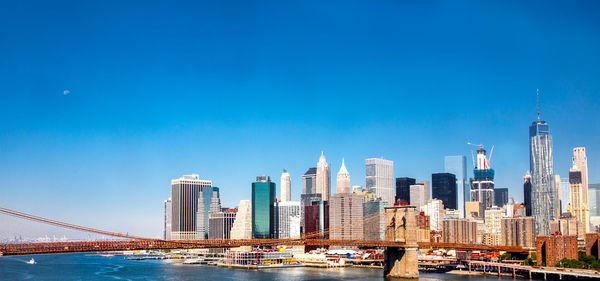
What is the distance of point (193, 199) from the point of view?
541 feet

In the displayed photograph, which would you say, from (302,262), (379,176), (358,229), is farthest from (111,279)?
(379,176)

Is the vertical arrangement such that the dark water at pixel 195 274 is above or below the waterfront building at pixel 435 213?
below

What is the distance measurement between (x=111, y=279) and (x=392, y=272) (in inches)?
969

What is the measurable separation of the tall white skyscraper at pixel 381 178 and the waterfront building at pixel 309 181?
1619 centimetres

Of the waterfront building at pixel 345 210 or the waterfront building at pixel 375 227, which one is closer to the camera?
the waterfront building at pixel 375 227

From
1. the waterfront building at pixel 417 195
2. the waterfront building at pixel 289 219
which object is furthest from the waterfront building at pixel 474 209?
the waterfront building at pixel 289 219

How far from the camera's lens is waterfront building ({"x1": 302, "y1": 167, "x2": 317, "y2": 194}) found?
618 ft

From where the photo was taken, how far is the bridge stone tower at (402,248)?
51438mm

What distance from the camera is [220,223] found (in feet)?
501

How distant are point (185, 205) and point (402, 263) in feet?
387

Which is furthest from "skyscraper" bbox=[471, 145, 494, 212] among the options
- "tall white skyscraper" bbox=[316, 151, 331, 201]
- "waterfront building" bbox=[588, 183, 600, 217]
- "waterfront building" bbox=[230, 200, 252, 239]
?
"waterfront building" bbox=[230, 200, 252, 239]

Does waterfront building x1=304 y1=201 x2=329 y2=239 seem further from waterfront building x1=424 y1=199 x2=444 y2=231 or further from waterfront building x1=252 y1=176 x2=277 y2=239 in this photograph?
waterfront building x1=424 y1=199 x2=444 y2=231

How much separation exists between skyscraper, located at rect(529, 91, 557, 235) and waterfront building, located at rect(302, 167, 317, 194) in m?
60.7

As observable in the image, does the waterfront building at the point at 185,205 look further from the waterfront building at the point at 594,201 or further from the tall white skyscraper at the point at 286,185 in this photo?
the waterfront building at the point at 594,201
